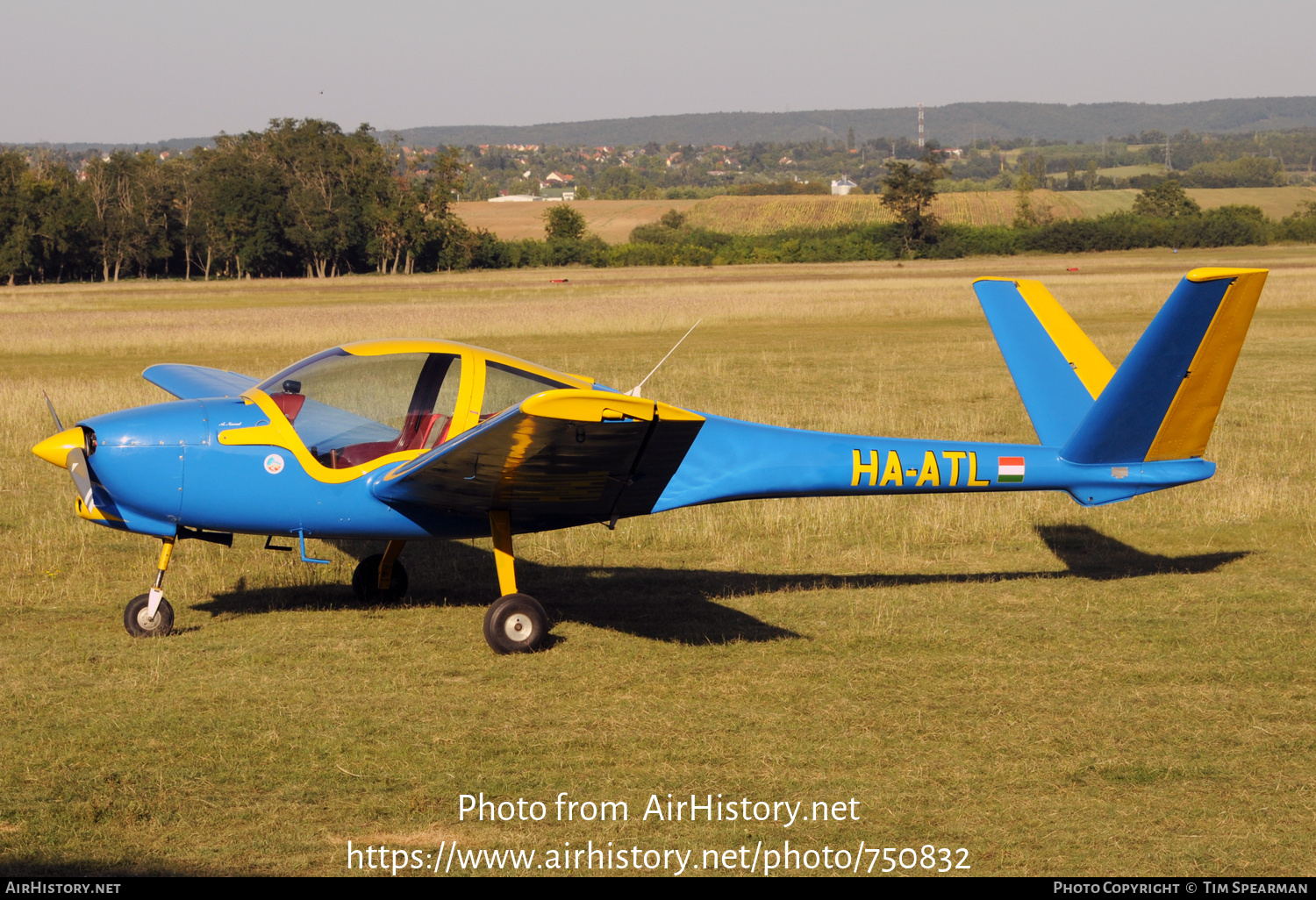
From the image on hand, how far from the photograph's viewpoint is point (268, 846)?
4973 millimetres

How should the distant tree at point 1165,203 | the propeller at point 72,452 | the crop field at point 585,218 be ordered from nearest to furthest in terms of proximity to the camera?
the propeller at point 72,452 < the distant tree at point 1165,203 < the crop field at point 585,218

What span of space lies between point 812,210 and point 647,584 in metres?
147

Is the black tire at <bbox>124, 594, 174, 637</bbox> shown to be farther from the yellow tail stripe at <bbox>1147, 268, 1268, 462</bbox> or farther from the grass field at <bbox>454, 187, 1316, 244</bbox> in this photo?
the grass field at <bbox>454, 187, 1316, 244</bbox>

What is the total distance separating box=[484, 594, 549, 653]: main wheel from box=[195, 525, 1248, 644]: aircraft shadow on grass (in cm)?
93

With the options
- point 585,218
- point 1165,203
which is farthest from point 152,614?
point 585,218

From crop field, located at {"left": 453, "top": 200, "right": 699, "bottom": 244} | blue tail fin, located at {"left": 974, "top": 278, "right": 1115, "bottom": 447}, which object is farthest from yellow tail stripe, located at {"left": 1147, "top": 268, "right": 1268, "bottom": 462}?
crop field, located at {"left": 453, "top": 200, "right": 699, "bottom": 244}

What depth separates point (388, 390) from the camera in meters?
8.02

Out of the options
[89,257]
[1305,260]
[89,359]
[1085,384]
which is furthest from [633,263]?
[1085,384]

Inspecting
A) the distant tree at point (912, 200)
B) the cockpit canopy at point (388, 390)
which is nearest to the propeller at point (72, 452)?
the cockpit canopy at point (388, 390)

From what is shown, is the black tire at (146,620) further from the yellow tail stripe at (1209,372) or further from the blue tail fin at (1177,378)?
the yellow tail stripe at (1209,372)

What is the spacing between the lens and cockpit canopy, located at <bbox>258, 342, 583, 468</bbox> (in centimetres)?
789

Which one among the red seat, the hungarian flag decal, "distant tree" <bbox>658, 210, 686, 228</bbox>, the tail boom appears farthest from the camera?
"distant tree" <bbox>658, 210, 686, 228</bbox>

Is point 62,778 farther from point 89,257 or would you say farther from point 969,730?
point 89,257

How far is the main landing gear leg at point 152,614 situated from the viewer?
26.5 feet
